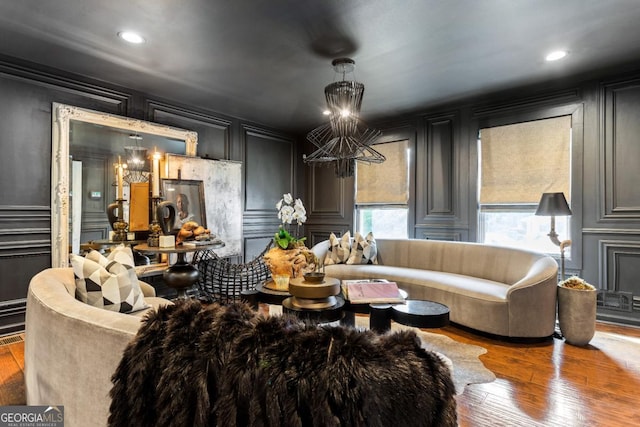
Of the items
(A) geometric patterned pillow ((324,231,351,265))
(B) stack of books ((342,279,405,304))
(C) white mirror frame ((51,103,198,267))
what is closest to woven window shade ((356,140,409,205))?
(A) geometric patterned pillow ((324,231,351,265))

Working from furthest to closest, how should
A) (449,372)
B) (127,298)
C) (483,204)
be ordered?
(483,204), (127,298), (449,372)

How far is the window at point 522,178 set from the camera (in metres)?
3.74

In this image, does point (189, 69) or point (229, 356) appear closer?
point (229, 356)

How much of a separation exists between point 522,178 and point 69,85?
5.08m

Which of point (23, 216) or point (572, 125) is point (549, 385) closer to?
point (572, 125)

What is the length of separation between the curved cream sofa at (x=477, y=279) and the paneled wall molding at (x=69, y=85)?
9.57ft

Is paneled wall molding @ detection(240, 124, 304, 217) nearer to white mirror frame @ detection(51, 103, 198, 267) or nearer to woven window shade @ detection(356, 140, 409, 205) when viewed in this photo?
woven window shade @ detection(356, 140, 409, 205)

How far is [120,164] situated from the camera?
377 centimetres

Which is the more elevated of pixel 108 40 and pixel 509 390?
pixel 108 40

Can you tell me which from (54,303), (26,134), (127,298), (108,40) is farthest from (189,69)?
(54,303)

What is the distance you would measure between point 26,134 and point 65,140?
11.6 inches

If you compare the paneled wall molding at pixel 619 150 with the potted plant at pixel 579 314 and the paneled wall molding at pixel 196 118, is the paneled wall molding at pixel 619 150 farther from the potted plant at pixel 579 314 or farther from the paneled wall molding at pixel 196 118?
the paneled wall molding at pixel 196 118

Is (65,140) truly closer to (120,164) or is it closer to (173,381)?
(120,164)

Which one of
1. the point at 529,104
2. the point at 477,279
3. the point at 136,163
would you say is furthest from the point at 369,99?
the point at 136,163
